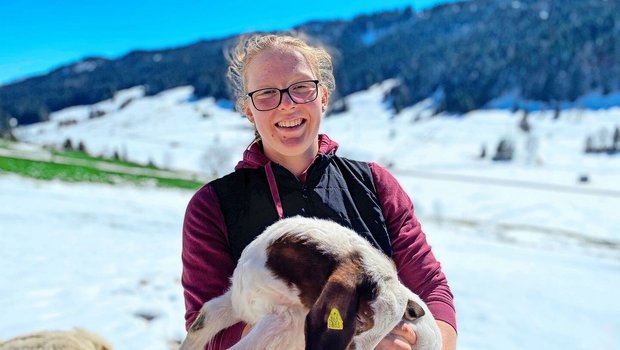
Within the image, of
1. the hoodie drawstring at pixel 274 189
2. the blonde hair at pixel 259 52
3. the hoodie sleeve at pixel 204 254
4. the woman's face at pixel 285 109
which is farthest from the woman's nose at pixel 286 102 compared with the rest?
the hoodie sleeve at pixel 204 254

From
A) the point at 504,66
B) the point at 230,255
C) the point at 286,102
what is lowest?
the point at 230,255

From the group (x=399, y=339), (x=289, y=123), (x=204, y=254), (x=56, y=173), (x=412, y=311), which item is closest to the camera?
(x=399, y=339)

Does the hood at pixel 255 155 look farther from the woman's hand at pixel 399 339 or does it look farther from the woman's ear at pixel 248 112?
the woman's hand at pixel 399 339

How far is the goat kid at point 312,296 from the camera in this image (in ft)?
4.47

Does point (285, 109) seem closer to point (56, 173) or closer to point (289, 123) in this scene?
point (289, 123)

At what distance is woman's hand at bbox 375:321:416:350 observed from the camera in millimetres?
1550

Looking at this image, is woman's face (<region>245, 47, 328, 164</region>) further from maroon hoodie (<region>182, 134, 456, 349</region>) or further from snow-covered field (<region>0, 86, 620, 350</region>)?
snow-covered field (<region>0, 86, 620, 350</region>)

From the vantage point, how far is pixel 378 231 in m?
2.25

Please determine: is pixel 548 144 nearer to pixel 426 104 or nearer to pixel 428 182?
pixel 428 182

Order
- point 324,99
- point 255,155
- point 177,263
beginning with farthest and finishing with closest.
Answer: point 177,263, point 324,99, point 255,155

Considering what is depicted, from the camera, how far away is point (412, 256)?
2.26m

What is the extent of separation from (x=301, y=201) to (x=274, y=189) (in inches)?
5.5

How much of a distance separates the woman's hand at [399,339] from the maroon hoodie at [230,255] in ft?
1.53

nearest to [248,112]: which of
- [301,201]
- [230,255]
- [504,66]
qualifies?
[301,201]
